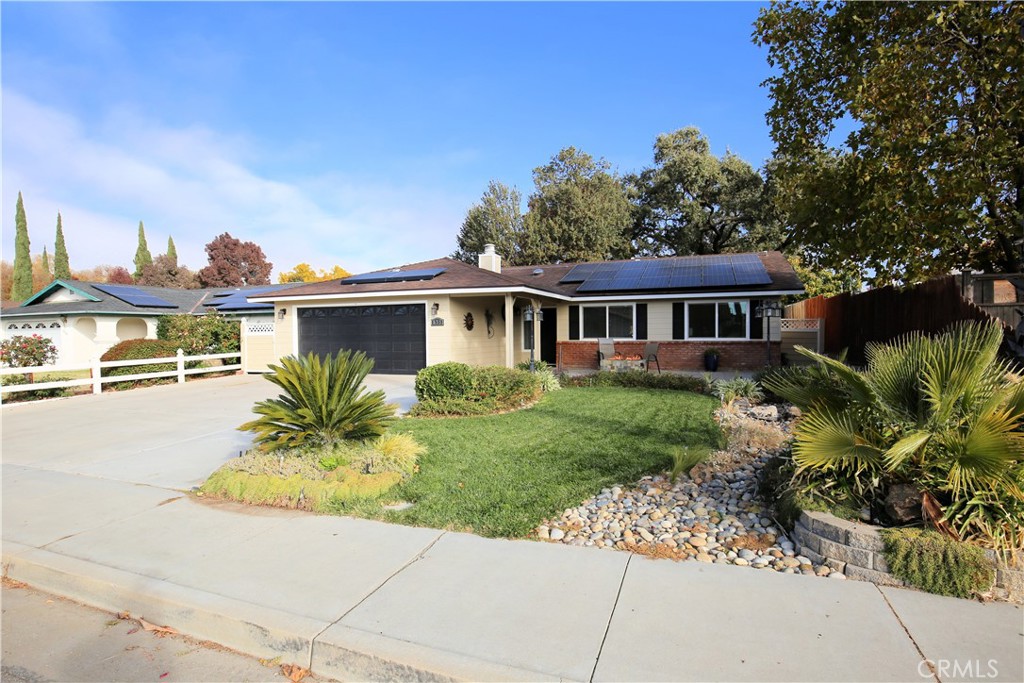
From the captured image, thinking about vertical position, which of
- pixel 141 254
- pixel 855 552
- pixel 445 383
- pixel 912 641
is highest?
pixel 141 254

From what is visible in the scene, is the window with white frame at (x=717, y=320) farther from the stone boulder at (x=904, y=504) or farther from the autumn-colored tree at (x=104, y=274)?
the autumn-colored tree at (x=104, y=274)

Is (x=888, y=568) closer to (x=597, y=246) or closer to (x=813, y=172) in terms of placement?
(x=813, y=172)

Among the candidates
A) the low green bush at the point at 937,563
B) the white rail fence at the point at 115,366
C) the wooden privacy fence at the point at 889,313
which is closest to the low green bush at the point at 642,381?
the wooden privacy fence at the point at 889,313

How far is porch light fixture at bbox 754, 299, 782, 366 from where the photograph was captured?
1482 cm

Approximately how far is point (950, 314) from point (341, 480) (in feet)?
34.4

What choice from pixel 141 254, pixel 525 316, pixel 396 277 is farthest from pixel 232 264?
pixel 525 316

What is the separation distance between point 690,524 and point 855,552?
116 centimetres

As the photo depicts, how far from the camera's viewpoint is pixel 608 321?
18.0 metres

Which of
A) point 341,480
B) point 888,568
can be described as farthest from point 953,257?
point 341,480

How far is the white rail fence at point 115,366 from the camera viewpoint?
460 inches

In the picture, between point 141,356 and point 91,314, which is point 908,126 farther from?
point 91,314

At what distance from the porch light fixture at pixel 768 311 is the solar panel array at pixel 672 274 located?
0.67 metres

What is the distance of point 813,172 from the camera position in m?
10.9

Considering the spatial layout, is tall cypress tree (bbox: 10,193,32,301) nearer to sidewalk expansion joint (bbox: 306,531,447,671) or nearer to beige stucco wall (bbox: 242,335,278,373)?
beige stucco wall (bbox: 242,335,278,373)
